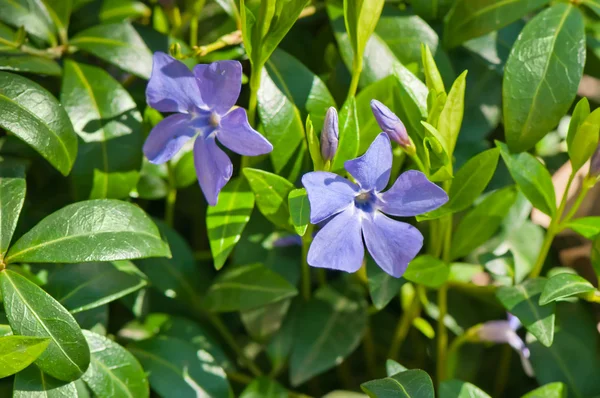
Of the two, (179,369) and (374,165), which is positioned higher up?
(374,165)

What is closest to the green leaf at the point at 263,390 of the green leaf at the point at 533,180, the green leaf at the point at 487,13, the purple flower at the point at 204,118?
the purple flower at the point at 204,118

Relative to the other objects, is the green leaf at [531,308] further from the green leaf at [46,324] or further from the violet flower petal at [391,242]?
the green leaf at [46,324]

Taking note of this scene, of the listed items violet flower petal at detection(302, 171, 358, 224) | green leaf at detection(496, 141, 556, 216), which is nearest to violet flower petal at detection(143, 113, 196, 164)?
violet flower petal at detection(302, 171, 358, 224)

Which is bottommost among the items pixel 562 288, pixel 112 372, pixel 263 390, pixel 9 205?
pixel 263 390

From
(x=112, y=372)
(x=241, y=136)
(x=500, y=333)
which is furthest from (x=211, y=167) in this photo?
(x=500, y=333)

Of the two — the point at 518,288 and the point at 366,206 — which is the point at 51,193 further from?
the point at 518,288

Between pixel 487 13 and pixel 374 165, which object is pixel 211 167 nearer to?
pixel 374 165
